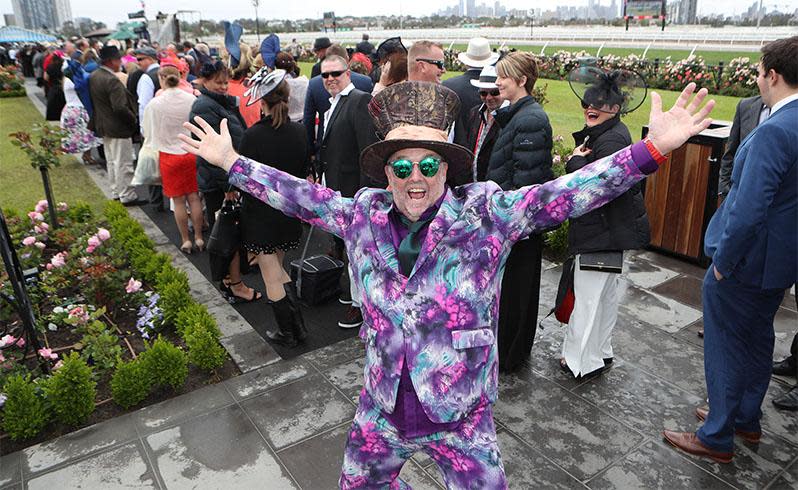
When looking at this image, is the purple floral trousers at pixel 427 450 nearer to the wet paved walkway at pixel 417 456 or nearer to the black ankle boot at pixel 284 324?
the wet paved walkway at pixel 417 456

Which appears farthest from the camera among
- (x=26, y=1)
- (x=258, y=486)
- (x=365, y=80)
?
(x=26, y=1)

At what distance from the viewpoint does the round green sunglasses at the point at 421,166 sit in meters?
→ 2.11

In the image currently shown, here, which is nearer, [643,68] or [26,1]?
[643,68]

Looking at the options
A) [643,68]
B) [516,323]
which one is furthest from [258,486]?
[643,68]

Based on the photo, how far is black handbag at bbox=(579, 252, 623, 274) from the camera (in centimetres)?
406

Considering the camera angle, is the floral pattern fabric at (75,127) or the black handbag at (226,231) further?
the floral pattern fabric at (75,127)

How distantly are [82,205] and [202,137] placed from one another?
6.36 m

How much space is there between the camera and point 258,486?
11.3ft

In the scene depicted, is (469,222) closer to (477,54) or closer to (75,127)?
(477,54)

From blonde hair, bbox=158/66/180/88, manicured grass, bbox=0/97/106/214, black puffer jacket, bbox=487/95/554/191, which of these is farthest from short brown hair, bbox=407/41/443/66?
manicured grass, bbox=0/97/106/214

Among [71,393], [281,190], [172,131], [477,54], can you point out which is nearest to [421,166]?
[281,190]

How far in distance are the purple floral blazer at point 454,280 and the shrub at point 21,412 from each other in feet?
9.19

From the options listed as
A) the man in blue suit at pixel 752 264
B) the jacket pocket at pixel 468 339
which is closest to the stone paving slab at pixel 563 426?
the man in blue suit at pixel 752 264

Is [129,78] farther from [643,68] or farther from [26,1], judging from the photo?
[26,1]
